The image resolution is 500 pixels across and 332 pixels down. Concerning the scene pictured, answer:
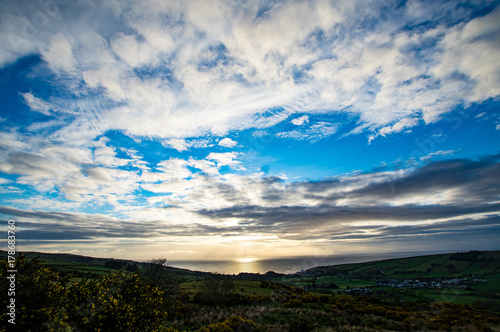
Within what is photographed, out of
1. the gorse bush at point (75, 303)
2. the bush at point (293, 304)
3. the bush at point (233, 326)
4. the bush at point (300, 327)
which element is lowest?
the bush at point (293, 304)

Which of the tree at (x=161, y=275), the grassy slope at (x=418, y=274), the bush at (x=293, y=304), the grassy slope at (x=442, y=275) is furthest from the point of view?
the grassy slope at (x=442, y=275)

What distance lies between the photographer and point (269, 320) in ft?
81.7

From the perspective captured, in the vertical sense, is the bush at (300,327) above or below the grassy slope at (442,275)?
above

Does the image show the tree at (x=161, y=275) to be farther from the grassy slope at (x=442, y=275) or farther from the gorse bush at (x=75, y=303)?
the grassy slope at (x=442, y=275)

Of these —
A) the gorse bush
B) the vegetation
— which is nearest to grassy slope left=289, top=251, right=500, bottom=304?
the vegetation

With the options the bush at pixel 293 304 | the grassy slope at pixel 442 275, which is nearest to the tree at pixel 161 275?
the bush at pixel 293 304

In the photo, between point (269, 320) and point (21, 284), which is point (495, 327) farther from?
point (21, 284)

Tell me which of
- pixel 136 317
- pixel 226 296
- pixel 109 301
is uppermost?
A: pixel 109 301

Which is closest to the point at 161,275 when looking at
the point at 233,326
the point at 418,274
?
the point at 233,326

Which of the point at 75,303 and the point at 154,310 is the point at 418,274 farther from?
the point at 75,303

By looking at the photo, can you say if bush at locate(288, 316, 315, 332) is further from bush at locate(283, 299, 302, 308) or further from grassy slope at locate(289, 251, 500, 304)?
grassy slope at locate(289, 251, 500, 304)

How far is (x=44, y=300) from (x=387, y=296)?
273ft

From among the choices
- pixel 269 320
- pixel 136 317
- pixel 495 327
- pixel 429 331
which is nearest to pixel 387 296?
pixel 495 327

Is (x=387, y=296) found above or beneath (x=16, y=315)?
beneath
